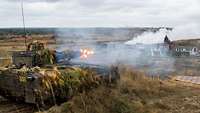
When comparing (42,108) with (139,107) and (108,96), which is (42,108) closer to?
(108,96)

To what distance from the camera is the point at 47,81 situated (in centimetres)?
1427

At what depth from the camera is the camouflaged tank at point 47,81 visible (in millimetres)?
14023

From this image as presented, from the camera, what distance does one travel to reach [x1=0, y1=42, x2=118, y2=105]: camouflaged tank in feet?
46.0

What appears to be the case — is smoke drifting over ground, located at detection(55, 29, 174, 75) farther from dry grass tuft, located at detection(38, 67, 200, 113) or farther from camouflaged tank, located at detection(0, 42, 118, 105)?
camouflaged tank, located at detection(0, 42, 118, 105)

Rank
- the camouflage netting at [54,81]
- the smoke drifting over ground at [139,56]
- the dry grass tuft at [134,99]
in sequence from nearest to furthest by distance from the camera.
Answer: the dry grass tuft at [134,99]
the camouflage netting at [54,81]
the smoke drifting over ground at [139,56]

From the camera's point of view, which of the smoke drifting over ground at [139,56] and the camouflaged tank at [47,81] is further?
the smoke drifting over ground at [139,56]

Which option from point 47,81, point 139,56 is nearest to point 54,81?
point 47,81

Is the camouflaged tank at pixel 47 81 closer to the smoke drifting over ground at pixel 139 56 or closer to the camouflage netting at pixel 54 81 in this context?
the camouflage netting at pixel 54 81

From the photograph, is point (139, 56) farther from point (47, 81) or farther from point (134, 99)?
point (47, 81)

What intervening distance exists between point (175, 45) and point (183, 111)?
24.4m

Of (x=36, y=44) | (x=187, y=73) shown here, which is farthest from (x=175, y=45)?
(x=36, y=44)

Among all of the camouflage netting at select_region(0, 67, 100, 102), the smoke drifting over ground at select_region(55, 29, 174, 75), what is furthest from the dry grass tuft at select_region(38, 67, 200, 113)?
the smoke drifting over ground at select_region(55, 29, 174, 75)

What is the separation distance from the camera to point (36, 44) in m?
18.0

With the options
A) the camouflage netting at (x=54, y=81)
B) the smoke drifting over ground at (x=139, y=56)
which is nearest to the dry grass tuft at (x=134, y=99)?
the camouflage netting at (x=54, y=81)
